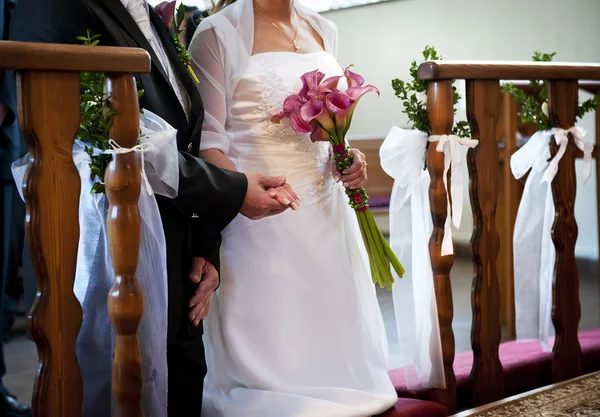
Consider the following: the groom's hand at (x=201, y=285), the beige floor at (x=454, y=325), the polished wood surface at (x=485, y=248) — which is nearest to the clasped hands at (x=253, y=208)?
the groom's hand at (x=201, y=285)

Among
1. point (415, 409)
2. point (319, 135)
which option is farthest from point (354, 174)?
point (415, 409)

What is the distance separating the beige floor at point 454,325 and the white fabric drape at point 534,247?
794 mm

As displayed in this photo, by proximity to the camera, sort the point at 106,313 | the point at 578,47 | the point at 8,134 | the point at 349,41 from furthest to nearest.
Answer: the point at 349,41 < the point at 578,47 < the point at 8,134 < the point at 106,313

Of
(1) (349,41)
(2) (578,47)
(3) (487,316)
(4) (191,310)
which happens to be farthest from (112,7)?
(1) (349,41)

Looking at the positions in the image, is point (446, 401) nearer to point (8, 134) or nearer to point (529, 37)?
point (8, 134)

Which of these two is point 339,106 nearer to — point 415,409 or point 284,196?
point 284,196

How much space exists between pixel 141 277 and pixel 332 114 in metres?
0.78

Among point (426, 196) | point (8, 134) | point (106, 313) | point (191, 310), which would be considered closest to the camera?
point (106, 313)

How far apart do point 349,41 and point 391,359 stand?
4860 mm

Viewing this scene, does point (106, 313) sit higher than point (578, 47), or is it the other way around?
point (578, 47)

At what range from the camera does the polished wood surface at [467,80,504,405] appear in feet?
8.20

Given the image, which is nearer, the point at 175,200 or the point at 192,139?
the point at 175,200

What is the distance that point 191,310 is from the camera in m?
2.06

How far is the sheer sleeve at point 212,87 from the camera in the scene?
7.41 feet
